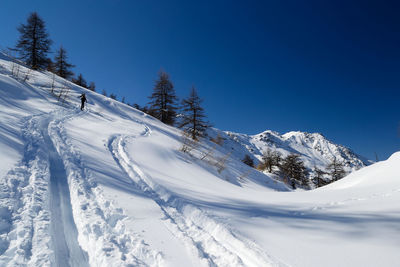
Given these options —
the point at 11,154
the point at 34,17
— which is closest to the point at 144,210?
the point at 11,154

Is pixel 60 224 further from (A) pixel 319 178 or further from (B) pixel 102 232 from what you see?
(A) pixel 319 178

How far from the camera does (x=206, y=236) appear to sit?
8.47 ft

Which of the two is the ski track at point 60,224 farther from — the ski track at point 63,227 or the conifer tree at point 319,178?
the conifer tree at point 319,178

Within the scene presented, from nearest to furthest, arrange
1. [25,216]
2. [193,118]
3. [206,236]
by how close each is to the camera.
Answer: [25,216] → [206,236] → [193,118]

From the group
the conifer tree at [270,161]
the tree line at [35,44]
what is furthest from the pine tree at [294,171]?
the tree line at [35,44]

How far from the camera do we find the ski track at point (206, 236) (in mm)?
2088

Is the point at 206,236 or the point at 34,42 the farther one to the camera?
→ the point at 34,42

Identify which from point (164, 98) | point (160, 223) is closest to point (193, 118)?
point (164, 98)

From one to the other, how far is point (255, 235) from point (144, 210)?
189 cm

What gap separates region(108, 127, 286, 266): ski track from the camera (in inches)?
82.2

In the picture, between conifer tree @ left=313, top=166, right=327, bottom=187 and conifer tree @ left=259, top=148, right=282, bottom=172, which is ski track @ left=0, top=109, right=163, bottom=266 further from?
conifer tree @ left=313, top=166, right=327, bottom=187

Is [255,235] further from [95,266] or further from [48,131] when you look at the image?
[48,131]

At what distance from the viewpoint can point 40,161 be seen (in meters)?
4.21

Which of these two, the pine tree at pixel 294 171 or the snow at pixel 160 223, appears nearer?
the snow at pixel 160 223
